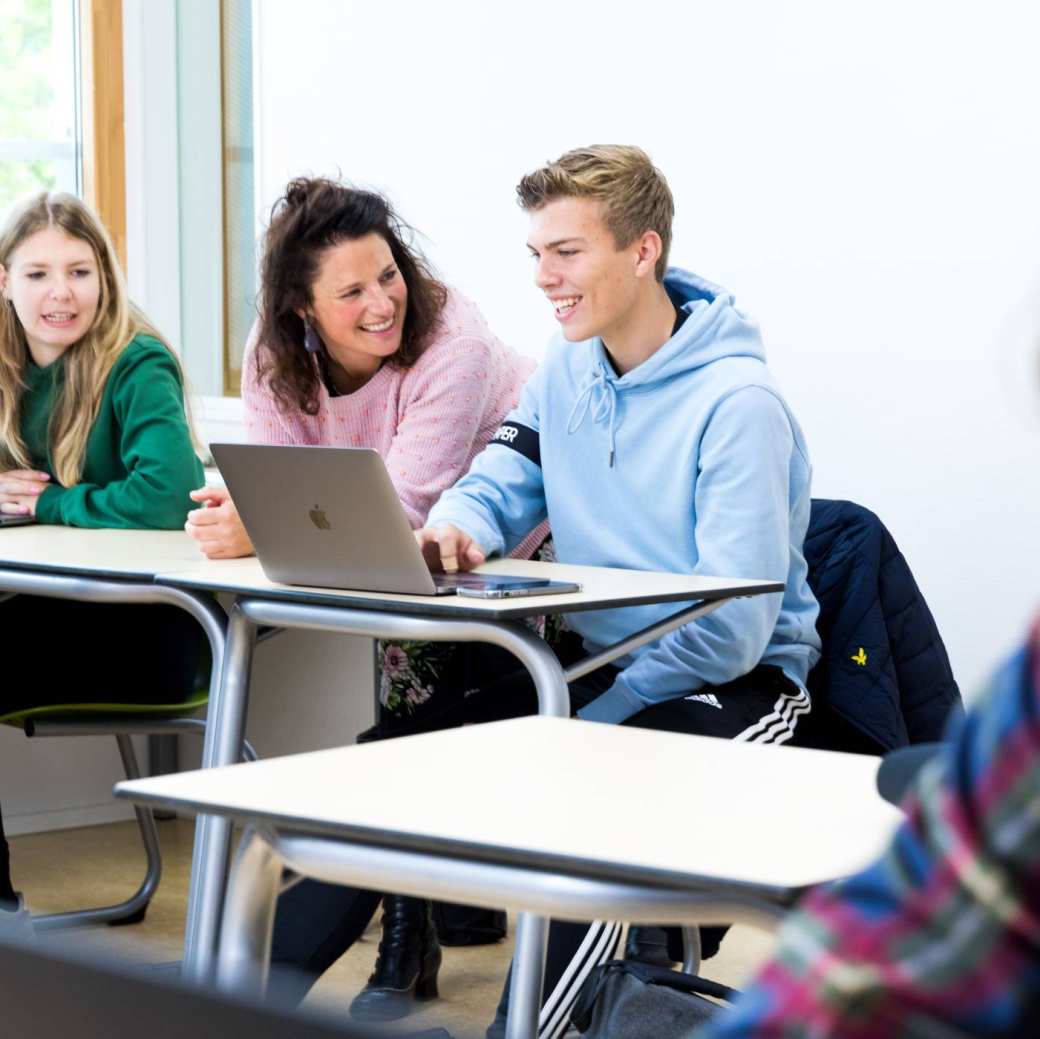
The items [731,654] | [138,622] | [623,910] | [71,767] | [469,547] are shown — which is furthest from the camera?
[71,767]

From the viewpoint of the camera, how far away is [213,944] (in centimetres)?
189

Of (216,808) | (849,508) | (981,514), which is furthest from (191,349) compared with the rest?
(216,808)

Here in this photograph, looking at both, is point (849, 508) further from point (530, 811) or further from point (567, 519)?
point (530, 811)

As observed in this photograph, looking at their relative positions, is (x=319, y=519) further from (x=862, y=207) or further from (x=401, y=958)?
(x=862, y=207)

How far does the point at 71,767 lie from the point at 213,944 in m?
1.65

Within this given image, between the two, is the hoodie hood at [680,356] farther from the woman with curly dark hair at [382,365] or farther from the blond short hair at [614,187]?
the woman with curly dark hair at [382,365]

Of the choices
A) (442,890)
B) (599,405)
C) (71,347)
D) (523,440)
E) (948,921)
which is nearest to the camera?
(948,921)

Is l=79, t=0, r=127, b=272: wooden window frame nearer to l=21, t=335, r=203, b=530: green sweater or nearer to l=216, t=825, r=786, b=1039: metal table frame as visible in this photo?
l=21, t=335, r=203, b=530: green sweater

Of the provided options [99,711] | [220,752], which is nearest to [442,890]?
[220,752]

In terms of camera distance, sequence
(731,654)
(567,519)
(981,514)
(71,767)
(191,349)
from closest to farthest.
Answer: (731,654)
(567,519)
(981,514)
(71,767)
(191,349)

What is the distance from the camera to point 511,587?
1943mm

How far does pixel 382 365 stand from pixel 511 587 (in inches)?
33.0

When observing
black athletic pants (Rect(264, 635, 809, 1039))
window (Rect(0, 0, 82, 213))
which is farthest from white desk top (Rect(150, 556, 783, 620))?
window (Rect(0, 0, 82, 213))

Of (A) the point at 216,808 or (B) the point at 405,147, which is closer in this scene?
(A) the point at 216,808
